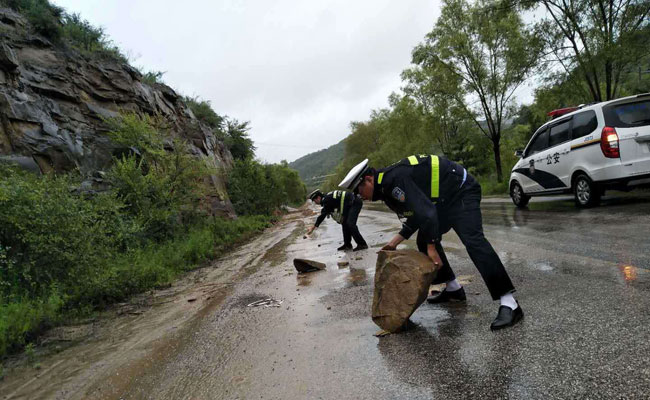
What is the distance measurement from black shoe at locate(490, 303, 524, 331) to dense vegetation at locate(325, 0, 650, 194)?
41.6 ft

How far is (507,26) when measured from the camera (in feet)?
59.0

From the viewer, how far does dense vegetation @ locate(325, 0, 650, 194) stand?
11.7m

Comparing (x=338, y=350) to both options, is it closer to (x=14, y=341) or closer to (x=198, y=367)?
(x=198, y=367)

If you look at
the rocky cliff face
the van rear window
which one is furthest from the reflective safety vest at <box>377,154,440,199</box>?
the rocky cliff face

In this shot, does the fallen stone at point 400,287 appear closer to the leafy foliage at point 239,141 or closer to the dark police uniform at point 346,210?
the dark police uniform at point 346,210

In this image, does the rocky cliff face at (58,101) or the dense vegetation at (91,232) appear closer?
the dense vegetation at (91,232)

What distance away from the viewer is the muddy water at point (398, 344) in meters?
2.10

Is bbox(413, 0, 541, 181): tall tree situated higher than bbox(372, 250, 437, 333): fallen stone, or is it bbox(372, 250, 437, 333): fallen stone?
bbox(413, 0, 541, 181): tall tree

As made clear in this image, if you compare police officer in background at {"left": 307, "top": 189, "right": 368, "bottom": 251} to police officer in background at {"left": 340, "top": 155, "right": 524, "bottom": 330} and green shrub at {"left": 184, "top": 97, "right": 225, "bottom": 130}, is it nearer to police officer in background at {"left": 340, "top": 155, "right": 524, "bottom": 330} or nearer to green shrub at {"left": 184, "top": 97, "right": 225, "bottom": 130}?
police officer in background at {"left": 340, "top": 155, "right": 524, "bottom": 330}

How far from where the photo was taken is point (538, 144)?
29.2 feet

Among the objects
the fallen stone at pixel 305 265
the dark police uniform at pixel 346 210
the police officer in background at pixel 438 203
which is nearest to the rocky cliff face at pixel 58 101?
the fallen stone at pixel 305 265

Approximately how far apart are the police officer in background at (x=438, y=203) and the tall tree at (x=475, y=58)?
1740cm

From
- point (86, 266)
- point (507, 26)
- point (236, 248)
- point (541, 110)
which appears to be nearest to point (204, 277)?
point (86, 266)

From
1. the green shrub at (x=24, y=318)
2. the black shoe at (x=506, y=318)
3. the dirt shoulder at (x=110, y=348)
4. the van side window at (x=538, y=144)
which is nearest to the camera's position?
the black shoe at (x=506, y=318)
